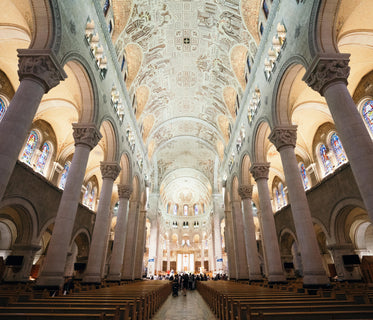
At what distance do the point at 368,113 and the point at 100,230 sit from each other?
49.9 ft

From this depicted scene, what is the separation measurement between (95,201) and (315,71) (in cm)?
2157

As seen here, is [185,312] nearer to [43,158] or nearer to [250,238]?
[250,238]

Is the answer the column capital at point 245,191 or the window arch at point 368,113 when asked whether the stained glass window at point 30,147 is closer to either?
the column capital at point 245,191

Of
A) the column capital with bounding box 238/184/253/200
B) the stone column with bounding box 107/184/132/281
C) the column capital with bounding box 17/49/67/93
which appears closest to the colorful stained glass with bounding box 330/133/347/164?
the column capital with bounding box 238/184/253/200

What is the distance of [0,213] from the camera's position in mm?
13055

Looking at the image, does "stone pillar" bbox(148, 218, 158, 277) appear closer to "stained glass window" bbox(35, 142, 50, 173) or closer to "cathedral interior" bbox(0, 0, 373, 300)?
"cathedral interior" bbox(0, 0, 373, 300)

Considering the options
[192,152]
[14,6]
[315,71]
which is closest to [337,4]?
[315,71]

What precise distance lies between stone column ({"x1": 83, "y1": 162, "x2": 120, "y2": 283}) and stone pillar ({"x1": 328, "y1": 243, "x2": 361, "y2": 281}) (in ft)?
42.9

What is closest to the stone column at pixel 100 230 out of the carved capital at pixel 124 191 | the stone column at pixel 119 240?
the stone column at pixel 119 240

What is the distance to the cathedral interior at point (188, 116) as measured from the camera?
726 centimetres

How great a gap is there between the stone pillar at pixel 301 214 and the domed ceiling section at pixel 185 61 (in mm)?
6853

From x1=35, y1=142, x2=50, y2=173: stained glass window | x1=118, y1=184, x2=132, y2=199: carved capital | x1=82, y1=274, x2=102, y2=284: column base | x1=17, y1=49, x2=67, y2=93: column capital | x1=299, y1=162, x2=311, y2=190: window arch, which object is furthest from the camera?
x1=299, y1=162, x2=311, y2=190: window arch

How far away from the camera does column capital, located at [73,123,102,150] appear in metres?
10.0

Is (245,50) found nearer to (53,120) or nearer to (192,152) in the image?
(53,120)
